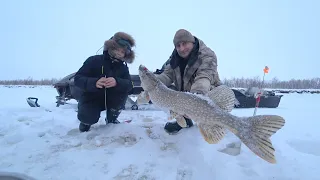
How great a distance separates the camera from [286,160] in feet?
7.19

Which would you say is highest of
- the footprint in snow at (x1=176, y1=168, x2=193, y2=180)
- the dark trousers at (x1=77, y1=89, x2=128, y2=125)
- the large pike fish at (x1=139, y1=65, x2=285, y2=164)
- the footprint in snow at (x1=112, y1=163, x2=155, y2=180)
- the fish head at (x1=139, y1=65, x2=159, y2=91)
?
the fish head at (x1=139, y1=65, x2=159, y2=91)

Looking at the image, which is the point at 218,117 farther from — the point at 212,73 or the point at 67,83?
the point at 67,83

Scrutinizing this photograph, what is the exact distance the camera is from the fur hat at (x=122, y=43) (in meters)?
3.18

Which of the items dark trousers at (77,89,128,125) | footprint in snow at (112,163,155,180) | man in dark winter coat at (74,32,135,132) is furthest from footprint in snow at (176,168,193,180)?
dark trousers at (77,89,128,125)

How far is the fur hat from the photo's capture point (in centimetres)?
318

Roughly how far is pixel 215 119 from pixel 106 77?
184 centimetres

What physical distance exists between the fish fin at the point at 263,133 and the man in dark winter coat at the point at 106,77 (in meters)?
1.90

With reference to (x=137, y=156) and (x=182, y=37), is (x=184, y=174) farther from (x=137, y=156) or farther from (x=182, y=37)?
(x=182, y=37)

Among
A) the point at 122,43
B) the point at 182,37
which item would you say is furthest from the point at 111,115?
the point at 182,37

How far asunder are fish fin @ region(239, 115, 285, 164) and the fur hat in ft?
6.91

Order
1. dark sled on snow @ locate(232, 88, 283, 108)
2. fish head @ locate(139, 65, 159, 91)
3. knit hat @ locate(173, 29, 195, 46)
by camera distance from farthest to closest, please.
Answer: dark sled on snow @ locate(232, 88, 283, 108), knit hat @ locate(173, 29, 195, 46), fish head @ locate(139, 65, 159, 91)

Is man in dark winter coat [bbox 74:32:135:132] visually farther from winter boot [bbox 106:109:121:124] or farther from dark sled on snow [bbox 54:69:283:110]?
dark sled on snow [bbox 54:69:283:110]

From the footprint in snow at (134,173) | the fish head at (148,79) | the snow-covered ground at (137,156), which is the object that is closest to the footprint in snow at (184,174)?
the snow-covered ground at (137,156)

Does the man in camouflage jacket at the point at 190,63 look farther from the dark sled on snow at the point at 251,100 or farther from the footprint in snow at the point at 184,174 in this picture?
the dark sled on snow at the point at 251,100
